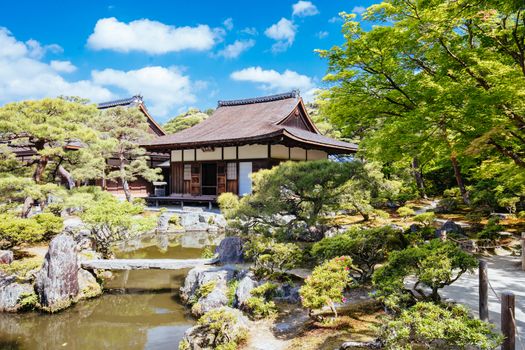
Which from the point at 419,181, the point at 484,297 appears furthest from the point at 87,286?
the point at 419,181

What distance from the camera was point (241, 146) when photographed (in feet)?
65.6

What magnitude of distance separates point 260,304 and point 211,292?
1624mm

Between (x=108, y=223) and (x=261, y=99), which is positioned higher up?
(x=261, y=99)

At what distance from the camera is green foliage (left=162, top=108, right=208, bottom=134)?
163 ft

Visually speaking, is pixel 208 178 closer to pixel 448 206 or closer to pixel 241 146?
pixel 241 146

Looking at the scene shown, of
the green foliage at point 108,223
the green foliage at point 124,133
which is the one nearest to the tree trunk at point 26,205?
the green foliage at point 108,223

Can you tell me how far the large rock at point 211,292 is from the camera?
8.10 m

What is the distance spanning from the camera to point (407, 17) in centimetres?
797

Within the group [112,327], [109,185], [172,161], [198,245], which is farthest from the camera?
[109,185]

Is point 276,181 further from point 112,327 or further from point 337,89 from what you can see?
point 112,327

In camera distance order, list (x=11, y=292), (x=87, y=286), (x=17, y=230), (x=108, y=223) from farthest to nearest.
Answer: (x=108, y=223) → (x=17, y=230) → (x=87, y=286) → (x=11, y=292)

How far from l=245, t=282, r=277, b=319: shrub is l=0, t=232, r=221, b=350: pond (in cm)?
160

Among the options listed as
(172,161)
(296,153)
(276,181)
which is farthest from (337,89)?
(172,161)

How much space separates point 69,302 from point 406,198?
17.8 m
